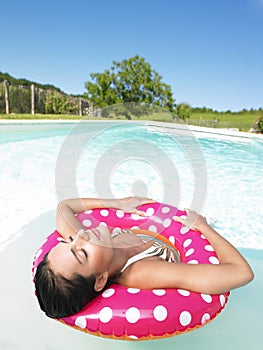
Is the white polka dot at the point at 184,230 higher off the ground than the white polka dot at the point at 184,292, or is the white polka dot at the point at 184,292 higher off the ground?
the white polka dot at the point at 184,230

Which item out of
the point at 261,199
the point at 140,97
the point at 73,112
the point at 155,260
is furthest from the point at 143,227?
the point at 140,97

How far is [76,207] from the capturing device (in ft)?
6.75

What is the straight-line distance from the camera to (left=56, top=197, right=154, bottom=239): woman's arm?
1.82 m

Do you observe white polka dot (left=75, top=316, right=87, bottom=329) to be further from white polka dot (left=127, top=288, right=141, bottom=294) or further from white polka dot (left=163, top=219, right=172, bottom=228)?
white polka dot (left=163, top=219, right=172, bottom=228)

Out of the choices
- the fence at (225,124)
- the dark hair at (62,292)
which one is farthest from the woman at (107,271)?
the fence at (225,124)

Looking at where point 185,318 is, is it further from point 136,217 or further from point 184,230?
point 136,217

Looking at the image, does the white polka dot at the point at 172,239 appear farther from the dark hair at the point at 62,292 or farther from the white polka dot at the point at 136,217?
the dark hair at the point at 62,292

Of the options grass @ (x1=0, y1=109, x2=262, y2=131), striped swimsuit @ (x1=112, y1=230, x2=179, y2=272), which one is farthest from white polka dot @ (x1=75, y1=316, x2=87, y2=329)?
grass @ (x1=0, y1=109, x2=262, y2=131)

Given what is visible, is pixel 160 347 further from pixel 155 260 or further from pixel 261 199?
pixel 261 199

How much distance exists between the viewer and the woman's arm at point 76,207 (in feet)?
5.97

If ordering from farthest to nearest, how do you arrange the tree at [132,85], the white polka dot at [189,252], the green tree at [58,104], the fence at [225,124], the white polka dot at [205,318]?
the tree at [132,85] → the fence at [225,124] → the green tree at [58,104] → the white polka dot at [189,252] → the white polka dot at [205,318]

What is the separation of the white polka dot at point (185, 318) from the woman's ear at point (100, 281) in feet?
1.04

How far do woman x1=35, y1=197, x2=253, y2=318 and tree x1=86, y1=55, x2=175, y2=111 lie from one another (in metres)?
19.4

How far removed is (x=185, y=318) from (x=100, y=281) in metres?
0.35
